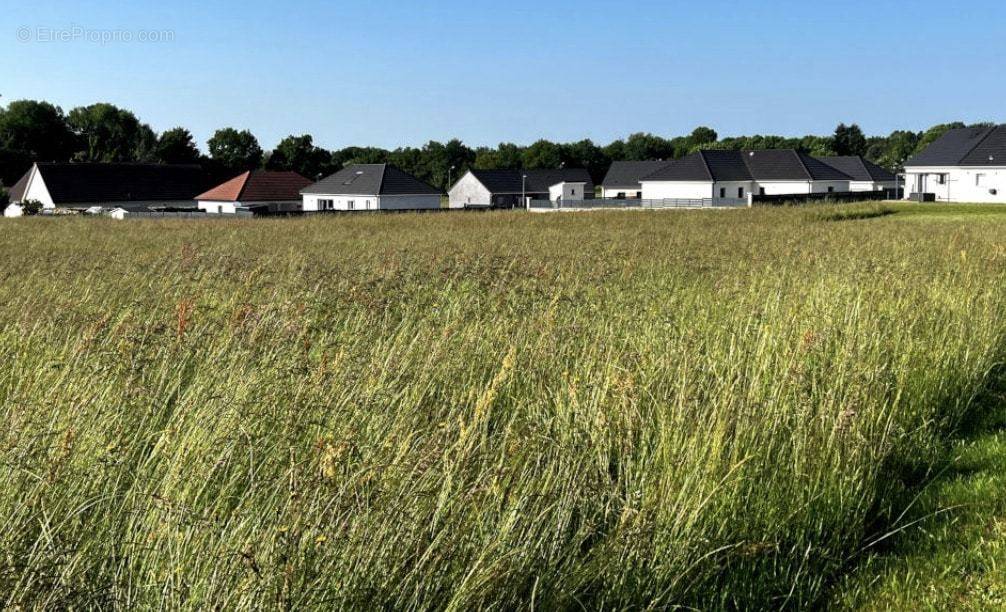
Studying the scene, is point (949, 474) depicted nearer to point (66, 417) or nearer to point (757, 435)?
point (757, 435)

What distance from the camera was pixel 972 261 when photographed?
11156 mm

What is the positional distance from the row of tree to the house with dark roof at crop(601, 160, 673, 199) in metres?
13.7

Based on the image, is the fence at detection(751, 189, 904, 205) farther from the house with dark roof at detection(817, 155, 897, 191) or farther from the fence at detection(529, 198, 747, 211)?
the house with dark roof at detection(817, 155, 897, 191)

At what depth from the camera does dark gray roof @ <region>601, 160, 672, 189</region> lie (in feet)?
267

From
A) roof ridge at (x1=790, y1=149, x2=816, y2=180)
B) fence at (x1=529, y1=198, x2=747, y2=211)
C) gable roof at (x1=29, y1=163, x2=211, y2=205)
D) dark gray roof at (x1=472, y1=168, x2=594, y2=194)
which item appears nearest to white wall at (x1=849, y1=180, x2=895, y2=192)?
roof ridge at (x1=790, y1=149, x2=816, y2=180)

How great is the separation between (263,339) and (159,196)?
62898 mm

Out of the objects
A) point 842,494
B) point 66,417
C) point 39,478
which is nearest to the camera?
point 39,478

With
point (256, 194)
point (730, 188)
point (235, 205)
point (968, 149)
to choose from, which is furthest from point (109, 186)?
point (968, 149)

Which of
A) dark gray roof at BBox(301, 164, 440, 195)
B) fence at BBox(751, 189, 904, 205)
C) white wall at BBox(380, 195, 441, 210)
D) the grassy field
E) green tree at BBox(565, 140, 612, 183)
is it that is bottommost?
the grassy field

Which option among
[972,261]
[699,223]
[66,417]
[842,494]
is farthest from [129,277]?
[699,223]

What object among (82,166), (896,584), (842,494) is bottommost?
(896,584)

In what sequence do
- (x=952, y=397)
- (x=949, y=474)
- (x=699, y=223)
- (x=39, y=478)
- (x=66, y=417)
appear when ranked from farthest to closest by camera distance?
(x=699, y=223) → (x=952, y=397) → (x=949, y=474) → (x=66, y=417) → (x=39, y=478)

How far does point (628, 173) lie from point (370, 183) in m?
31.7

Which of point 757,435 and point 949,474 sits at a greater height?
point 757,435
